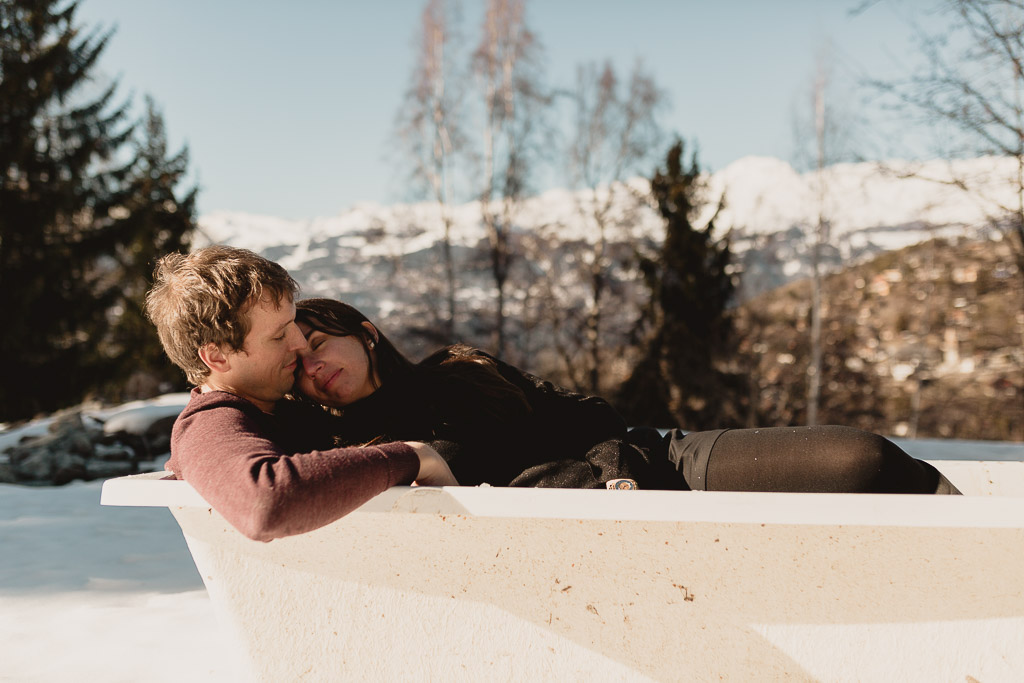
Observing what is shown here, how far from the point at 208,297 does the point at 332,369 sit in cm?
29

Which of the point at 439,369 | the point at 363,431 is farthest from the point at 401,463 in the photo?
the point at 439,369

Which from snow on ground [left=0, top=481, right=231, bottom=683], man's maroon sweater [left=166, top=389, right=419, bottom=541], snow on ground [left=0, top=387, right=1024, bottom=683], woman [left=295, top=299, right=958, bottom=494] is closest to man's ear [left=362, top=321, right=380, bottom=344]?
woman [left=295, top=299, right=958, bottom=494]

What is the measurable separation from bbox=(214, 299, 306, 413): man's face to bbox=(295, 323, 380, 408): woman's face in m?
0.04

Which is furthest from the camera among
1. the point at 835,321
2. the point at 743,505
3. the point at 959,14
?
the point at 835,321

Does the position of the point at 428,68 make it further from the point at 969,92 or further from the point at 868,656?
the point at 868,656

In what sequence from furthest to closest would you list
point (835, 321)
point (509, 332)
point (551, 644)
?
1. point (835, 321)
2. point (509, 332)
3. point (551, 644)

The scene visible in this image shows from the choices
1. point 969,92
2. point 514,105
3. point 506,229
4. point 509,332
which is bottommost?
point 509,332

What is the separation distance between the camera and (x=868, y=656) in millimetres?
1053

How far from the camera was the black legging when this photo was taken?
118 cm

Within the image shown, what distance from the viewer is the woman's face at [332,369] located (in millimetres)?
1285

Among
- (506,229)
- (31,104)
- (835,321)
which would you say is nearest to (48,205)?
(31,104)

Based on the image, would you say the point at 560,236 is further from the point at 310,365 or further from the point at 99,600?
the point at 310,365

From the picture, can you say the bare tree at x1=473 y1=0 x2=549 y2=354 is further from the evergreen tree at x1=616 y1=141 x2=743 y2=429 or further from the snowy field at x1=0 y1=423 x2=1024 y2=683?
the snowy field at x1=0 y1=423 x2=1024 y2=683

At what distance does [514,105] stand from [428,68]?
141 cm
